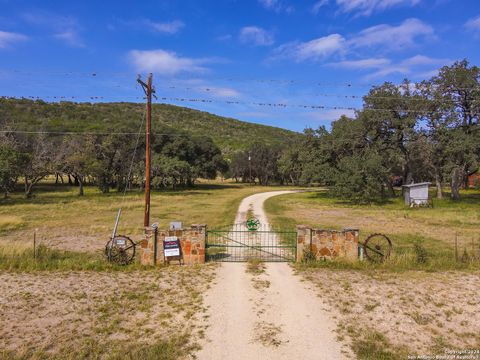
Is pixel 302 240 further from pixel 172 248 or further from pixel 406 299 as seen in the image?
pixel 172 248

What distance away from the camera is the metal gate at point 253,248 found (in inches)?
511

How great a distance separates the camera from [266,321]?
7.54 m

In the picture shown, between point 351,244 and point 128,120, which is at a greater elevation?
point 128,120

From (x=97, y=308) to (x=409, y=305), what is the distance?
291 inches

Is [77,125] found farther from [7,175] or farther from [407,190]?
[407,190]

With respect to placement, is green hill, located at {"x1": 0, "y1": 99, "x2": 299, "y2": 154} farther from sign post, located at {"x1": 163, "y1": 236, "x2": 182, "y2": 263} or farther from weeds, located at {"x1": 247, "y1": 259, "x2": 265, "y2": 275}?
weeds, located at {"x1": 247, "y1": 259, "x2": 265, "y2": 275}

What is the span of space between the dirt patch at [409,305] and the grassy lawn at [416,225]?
5.77 ft

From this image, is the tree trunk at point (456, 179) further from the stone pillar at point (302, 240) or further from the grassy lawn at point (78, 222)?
the stone pillar at point (302, 240)

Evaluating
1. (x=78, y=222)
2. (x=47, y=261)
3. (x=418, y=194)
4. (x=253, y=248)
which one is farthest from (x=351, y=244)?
(x=418, y=194)

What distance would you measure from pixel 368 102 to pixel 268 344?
38.3 metres

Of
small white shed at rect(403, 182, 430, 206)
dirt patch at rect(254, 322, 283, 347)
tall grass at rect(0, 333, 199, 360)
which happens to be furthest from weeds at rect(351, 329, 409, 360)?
small white shed at rect(403, 182, 430, 206)

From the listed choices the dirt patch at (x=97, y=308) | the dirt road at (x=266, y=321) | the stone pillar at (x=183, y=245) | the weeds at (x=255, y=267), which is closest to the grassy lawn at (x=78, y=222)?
the stone pillar at (x=183, y=245)

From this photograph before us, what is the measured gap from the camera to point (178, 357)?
6035 mm

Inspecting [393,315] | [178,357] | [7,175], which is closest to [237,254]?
[393,315]
